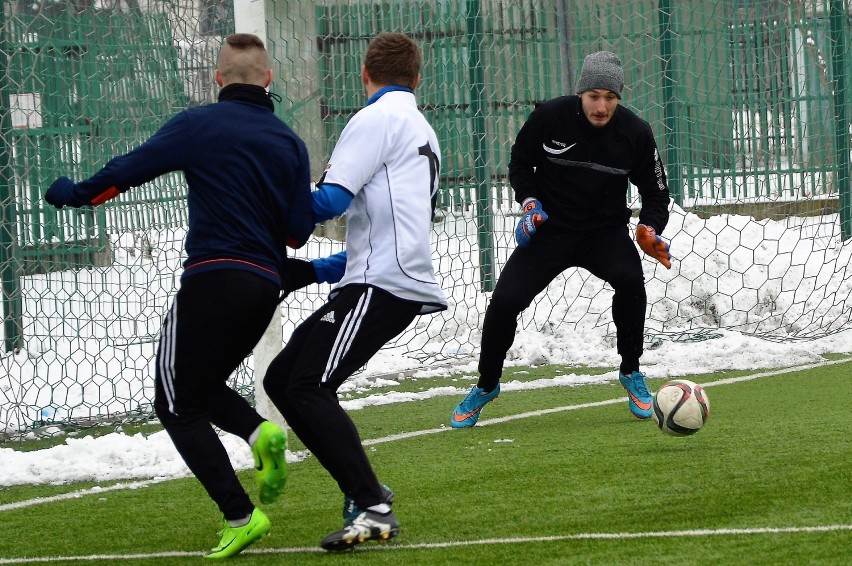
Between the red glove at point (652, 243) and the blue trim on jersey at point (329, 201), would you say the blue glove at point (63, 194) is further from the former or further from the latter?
the red glove at point (652, 243)

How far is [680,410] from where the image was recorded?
561cm

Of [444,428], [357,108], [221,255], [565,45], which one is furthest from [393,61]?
[565,45]

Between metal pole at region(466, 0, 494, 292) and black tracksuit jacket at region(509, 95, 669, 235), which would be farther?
metal pole at region(466, 0, 494, 292)

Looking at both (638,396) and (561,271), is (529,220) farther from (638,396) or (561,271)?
(638,396)

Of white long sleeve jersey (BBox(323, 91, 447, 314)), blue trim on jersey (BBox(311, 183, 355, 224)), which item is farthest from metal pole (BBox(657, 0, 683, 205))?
blue trim on jersey (BBox(311, 183, 355, 224))

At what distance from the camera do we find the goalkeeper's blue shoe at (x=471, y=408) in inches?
265

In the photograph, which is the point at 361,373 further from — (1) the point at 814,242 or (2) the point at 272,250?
(2) the point at 272,250

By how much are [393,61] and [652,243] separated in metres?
2.24

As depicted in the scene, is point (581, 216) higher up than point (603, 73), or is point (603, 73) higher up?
point (603, 73)

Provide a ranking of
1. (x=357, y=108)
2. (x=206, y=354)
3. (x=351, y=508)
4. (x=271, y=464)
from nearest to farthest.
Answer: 1. (x=271, y=464)
2. (x=206, y=354)
3. (x=351, y=508)
4. (x=357, y=108)

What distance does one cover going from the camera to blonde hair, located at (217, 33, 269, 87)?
4266mm

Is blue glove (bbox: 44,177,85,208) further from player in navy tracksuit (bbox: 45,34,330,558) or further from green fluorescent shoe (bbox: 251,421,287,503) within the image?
green fluorescent shoe (bbox: 251,421,287,503)

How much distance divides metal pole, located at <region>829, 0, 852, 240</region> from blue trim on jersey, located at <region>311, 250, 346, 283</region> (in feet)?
22.2

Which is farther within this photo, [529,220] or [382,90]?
[529,220]
